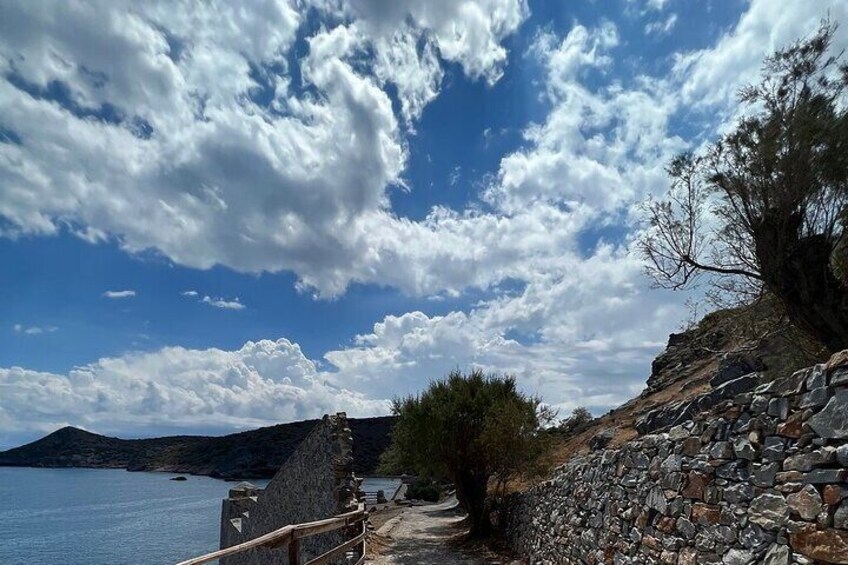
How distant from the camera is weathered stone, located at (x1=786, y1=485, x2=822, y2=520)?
323cm

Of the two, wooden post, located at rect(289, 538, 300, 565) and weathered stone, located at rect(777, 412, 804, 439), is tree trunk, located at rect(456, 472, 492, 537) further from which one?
weathered stone, located at rect(777, 412, 804, 439)

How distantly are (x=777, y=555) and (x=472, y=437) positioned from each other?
574 inches

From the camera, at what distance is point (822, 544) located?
3.16 m

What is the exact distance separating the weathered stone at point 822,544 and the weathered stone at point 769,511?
0.15 m

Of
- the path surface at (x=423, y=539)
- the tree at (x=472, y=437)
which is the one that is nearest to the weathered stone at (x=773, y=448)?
the path surface at (x=423, y=539)

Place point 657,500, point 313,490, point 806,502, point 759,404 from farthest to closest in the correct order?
1. point 313,490
2. point 657,500
3. point 759,404
4. point 806,502

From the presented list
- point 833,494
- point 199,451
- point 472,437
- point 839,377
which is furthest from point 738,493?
point 199,451

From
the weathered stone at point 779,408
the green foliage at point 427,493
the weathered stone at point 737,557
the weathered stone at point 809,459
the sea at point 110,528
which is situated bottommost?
the sea at point 110,528

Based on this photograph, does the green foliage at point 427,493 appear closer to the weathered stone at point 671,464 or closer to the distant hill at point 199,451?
the distant hill at point 199,451

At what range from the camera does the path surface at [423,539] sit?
43.1ft

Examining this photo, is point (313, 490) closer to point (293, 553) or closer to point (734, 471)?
point (293, 553)

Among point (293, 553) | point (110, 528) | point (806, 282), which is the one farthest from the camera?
point (110, 528)

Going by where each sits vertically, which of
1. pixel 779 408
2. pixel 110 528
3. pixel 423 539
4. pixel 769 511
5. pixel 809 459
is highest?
pixel 779 408

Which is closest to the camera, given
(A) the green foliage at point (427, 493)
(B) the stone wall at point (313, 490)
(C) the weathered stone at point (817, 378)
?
(C) the weathered stone at point (817, 378)
